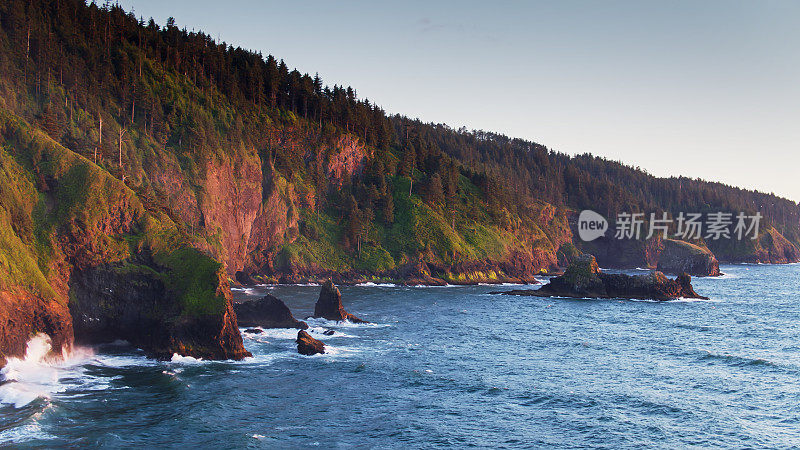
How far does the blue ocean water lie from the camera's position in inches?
1464

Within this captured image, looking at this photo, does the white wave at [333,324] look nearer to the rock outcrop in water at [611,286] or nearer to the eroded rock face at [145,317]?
the eroded rock face at [145,317]

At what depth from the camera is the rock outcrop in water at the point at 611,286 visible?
125 meters

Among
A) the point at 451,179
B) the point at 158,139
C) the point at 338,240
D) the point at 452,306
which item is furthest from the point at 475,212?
the point at 158,139

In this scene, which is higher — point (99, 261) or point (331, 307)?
point (99, 261)

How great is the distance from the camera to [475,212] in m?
175

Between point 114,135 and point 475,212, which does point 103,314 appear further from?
point 475,212

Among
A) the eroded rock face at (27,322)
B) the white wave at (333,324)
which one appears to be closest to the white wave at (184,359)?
the eroded rock face at (27,322)

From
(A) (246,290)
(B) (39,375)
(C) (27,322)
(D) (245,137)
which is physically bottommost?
(B) (39,375)

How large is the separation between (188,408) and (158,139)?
290ft

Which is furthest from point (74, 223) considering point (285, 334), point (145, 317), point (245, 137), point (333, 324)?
point (245, 137)

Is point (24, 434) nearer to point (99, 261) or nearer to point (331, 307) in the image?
point (99, 261)

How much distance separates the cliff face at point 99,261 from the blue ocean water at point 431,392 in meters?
3.17

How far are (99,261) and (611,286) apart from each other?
106 meters

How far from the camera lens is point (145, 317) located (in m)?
56.8
